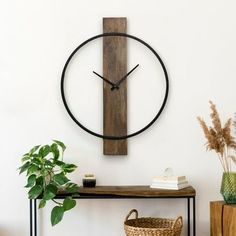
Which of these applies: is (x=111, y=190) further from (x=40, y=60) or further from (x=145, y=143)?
(x=40, y=60)

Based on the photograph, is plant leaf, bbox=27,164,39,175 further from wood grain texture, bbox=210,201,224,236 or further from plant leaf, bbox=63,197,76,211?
wood grain texture, bbox=210,201,224,236

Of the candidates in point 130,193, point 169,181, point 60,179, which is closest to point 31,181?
point 60,179

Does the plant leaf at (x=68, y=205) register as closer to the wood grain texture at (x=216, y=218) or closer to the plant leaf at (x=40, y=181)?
the plant leaf at (x=40, y=181)

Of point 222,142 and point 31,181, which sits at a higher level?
point 222,142

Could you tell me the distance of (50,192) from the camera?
2285 millimetres

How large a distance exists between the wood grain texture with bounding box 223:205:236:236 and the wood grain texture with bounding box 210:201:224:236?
0.03 metres

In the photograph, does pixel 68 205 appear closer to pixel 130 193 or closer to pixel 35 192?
pixel 35 192

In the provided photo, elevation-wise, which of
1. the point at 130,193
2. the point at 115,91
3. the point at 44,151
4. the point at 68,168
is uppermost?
the point at 115,91

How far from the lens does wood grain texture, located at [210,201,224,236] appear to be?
7.56ft

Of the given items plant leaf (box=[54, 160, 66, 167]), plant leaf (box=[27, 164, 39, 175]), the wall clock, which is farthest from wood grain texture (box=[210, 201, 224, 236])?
plant leaf (box=[27, 164, 39, 175])

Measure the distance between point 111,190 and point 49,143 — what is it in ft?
1.65

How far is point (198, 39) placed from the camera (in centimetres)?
261

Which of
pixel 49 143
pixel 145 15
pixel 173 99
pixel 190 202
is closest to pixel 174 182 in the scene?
pixel 190 202

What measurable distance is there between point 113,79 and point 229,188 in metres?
A: 0.93
